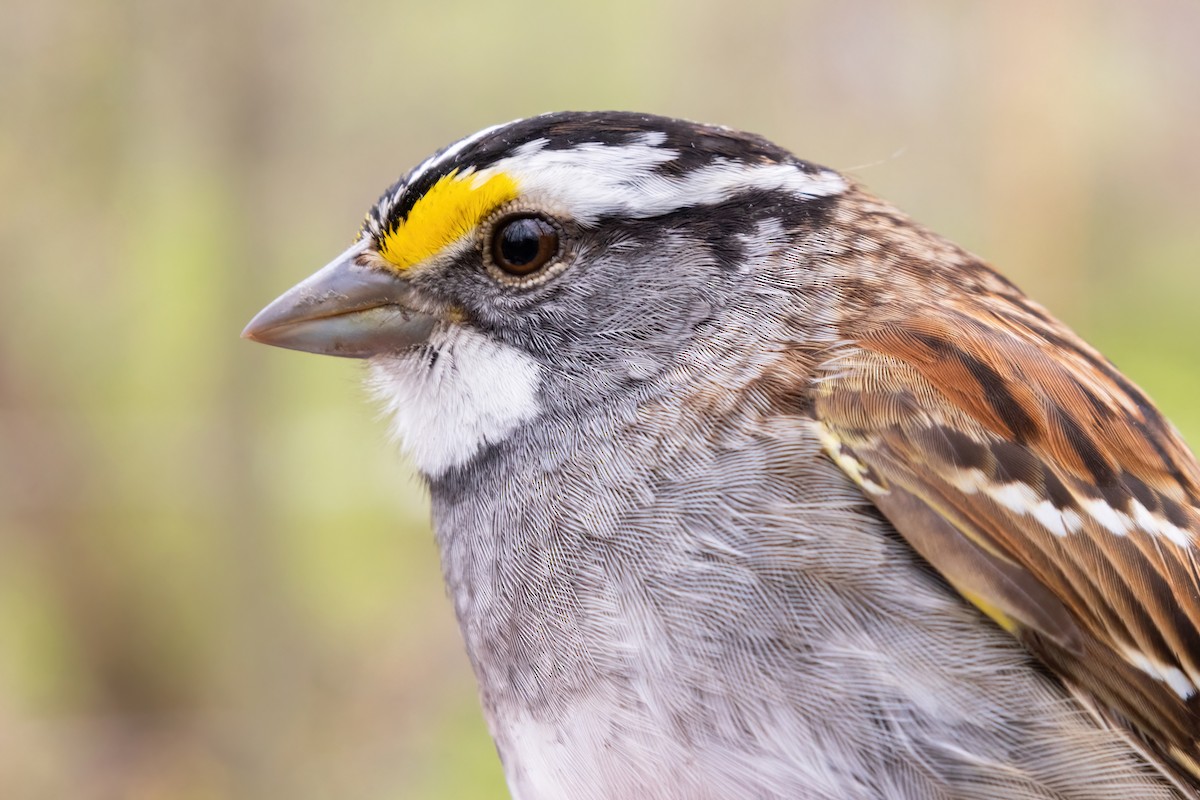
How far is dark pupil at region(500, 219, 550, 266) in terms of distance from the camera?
5.74ft

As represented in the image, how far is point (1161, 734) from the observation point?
1.53 m

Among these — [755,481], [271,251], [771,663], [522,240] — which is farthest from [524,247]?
[271,251]

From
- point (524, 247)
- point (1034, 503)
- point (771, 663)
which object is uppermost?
point (524, 247)

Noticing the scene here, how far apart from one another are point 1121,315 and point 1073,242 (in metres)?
4.01

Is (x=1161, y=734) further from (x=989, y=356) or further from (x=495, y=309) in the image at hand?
(x=495, y=309)

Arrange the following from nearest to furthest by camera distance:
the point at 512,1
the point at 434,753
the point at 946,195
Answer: the point at 512,1 → the point at 434,753 → the point at 946,195

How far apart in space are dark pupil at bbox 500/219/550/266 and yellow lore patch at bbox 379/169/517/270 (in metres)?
0.04

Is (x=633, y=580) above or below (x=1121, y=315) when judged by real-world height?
above

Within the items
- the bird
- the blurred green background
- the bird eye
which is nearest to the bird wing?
the bird

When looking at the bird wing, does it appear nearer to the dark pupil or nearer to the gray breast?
the gray breast

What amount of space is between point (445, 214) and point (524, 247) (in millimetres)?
125

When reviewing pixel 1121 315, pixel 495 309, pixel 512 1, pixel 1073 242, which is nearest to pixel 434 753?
pixel 512 1

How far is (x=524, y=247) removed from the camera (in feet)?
5.77

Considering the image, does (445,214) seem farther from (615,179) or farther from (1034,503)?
(1034,503)
